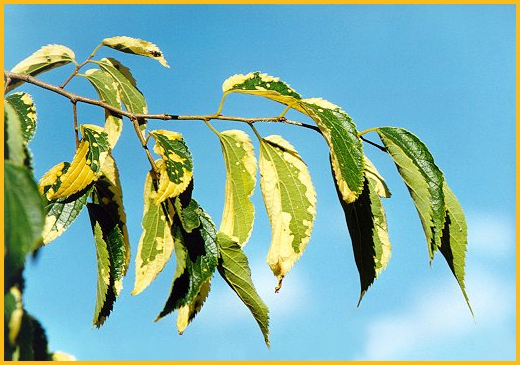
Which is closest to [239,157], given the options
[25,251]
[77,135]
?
[77,135]

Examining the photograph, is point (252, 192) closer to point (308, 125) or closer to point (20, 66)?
point (308, 125)

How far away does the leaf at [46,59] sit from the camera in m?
1.73

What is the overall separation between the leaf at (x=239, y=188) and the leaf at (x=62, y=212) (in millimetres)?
299

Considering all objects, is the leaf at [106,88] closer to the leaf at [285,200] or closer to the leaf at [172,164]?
the leaf at [172,164]

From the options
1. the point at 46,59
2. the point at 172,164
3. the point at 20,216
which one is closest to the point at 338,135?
the point at 172,164

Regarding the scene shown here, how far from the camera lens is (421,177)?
1.27 m

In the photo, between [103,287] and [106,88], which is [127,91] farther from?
[103,287]

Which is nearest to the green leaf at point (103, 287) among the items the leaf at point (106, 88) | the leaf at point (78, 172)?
the leaf at point (78, 172)

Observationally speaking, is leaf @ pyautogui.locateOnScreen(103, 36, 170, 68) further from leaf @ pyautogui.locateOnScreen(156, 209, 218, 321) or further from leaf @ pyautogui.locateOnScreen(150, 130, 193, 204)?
leaf @ pyautogui.locateOnScreen(156, 209, 218, 321)

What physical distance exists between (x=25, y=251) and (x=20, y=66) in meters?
1.25

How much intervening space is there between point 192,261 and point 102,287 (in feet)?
0.61

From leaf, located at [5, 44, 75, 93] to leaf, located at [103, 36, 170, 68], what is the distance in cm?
14

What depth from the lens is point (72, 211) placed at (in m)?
1.30

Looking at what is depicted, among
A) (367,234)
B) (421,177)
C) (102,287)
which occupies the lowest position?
(102,287)
